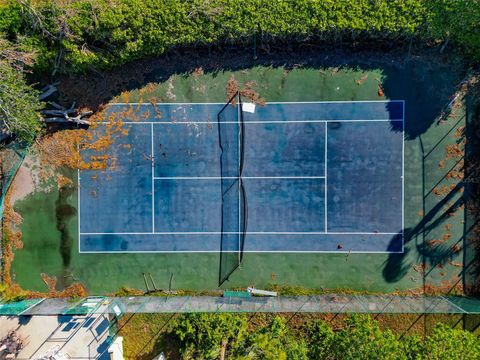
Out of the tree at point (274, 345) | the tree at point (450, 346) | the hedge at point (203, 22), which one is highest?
the hedge at point (203, 22)

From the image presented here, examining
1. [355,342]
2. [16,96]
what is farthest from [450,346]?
[16,96]

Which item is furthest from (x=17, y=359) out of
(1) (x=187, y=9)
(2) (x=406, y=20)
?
(2) (x=406, y=20)

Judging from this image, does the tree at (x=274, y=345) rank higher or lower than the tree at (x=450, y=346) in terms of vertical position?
lower

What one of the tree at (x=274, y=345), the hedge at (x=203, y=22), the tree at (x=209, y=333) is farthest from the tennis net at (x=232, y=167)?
the tree at (x=274, y=345)

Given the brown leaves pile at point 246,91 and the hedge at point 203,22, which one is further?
the brown leaves pile at point 246,91

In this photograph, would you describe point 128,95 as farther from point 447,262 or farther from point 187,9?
point 447,262

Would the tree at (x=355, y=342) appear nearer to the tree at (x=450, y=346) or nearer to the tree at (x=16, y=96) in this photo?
the tree at (x=450, y=346)

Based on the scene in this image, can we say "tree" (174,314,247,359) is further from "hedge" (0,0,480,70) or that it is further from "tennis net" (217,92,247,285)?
"hedge" (0,0,480,70)
